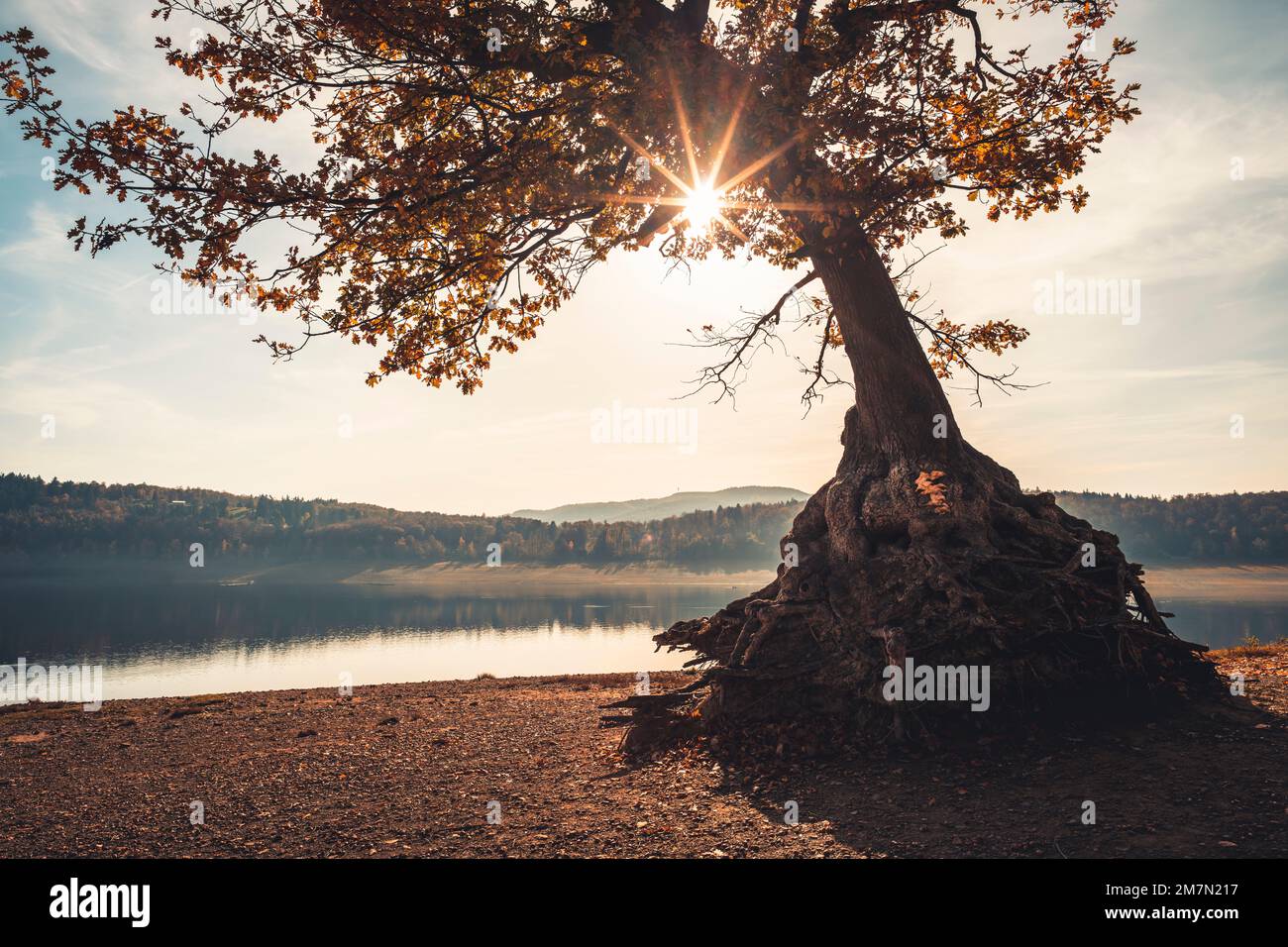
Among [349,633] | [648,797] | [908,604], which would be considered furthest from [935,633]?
[349,633]

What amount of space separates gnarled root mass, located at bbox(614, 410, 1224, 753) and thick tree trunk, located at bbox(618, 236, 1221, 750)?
0.08ft

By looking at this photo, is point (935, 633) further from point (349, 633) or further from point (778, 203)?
point (349, 633)

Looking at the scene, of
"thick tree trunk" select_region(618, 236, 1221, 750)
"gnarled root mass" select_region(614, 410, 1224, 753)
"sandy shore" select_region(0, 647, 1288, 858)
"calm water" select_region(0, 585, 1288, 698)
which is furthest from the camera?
"calm water" select_region(0, 585, 1288, 698)

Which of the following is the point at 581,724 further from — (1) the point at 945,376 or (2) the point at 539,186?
(1) the point at 945,376

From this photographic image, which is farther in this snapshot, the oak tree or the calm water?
the calm water

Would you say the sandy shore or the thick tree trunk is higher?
the thick tree trunk

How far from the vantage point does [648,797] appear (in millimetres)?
8445

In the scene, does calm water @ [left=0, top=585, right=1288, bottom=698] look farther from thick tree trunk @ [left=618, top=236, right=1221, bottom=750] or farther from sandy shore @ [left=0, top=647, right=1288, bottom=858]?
thick tree trunk @ [left=618, top=236, right=1221, bottom=750]

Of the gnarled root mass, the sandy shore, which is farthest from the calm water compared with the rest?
the gnarled root mass

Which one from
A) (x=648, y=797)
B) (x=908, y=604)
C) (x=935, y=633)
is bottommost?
(x=648, y=797)

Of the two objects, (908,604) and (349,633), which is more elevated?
(908,604)

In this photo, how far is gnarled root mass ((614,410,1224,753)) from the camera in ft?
30.7

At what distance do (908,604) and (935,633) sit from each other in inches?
23.2

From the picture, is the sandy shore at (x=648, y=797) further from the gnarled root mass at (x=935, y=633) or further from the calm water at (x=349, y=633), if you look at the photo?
the calm water at (x=349, y=633)
